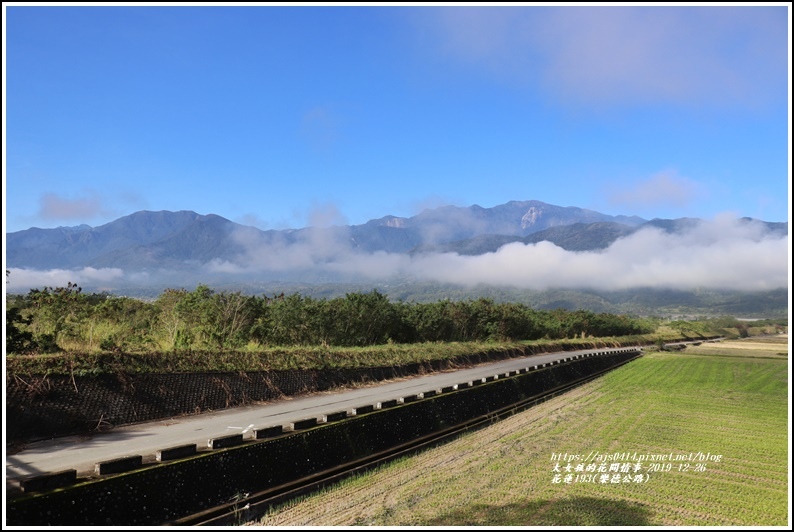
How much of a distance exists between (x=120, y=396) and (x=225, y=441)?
→ 5847 mm

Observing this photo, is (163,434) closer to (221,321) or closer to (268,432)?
(268,432)

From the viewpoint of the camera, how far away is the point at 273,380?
23906mm

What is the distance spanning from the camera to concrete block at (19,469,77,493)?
9.57 m

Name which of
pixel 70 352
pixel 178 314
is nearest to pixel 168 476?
pixel 70 352

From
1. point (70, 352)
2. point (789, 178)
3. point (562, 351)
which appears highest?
point (789, 178)

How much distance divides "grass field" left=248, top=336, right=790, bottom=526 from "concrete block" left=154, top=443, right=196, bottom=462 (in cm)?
238

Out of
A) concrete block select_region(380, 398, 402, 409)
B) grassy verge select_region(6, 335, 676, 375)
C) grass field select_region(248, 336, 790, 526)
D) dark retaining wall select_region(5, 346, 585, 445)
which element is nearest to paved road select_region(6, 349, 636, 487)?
dark retaining wall select_region(5, 346, 585, 445)

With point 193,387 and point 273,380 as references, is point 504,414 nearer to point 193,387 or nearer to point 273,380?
point 273,380

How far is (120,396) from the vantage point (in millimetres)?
17375

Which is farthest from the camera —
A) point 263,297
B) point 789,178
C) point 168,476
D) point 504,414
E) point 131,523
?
point 263,297

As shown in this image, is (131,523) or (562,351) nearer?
(131,523)

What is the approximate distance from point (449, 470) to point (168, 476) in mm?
8067

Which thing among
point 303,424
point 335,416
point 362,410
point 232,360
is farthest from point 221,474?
point 232,360

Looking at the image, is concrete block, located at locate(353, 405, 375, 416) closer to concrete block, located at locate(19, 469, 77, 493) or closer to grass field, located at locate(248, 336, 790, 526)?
grass field, located at locate(248, 336, 790, 526)
